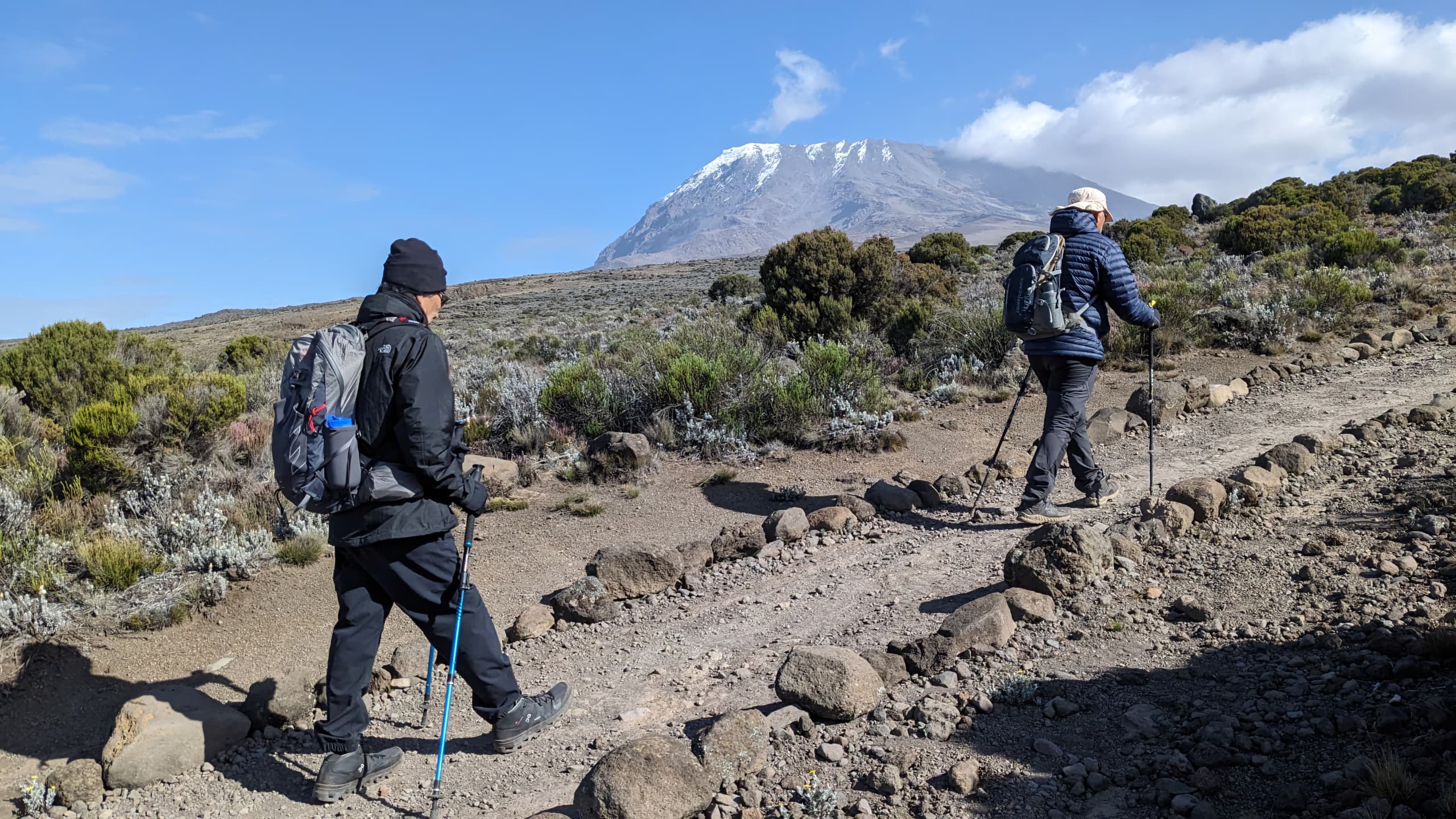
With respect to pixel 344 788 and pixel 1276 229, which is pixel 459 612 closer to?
pixel 344 788

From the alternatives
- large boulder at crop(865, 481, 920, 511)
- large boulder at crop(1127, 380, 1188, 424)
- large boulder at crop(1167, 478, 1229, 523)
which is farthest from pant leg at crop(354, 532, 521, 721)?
large boulder at crop(1127, 380, 1188, 424)

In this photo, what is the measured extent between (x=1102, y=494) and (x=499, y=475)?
459 cm

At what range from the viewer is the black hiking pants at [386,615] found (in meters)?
3.20

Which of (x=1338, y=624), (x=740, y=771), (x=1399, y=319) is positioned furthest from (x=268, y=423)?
(x=1399, y=319)

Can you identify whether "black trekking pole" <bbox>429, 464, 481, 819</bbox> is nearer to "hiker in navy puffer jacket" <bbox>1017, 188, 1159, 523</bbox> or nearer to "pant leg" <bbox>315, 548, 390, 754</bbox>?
"pant leg" <bbox>315, 548, 390, 754</bbox>

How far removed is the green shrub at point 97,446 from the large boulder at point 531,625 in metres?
4.56

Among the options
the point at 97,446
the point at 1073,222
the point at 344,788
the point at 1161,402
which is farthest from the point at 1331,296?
the point at 97,446

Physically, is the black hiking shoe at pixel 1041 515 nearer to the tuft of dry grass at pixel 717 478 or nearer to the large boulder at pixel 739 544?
the large boulder at pixel 739 544

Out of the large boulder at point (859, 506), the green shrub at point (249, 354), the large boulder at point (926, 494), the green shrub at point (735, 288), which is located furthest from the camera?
the green shrub at point (735, 288)

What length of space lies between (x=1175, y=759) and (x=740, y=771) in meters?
1.40

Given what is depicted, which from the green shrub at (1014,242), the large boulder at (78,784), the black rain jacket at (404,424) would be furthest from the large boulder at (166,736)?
the green shrub at (1014,242)

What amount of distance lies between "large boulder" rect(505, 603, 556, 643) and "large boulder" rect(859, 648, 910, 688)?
1.94 m

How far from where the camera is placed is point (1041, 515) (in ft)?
17.8

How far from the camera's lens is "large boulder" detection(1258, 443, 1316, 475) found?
5301 millimetres
